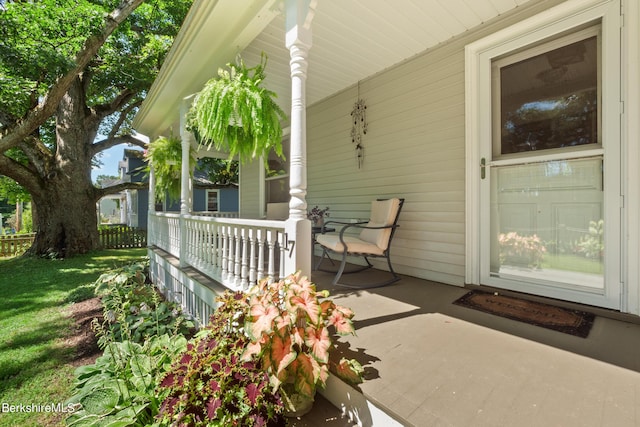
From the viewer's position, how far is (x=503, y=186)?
2787 mm

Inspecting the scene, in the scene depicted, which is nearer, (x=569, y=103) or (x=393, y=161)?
(x=569, y=103)

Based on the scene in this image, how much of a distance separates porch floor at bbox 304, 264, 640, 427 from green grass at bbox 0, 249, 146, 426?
7.37 feet

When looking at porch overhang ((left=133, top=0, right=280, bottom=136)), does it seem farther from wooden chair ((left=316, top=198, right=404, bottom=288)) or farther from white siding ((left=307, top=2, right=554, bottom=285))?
wooden chair ((left=316, top=198, right=404, bottom=288))

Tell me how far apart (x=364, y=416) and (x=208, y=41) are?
130 inches

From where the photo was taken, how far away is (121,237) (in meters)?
10.1

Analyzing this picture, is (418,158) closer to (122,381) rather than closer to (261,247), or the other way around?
(261,247)

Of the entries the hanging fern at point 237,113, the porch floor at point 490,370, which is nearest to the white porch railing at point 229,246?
the hanging fern at point 237,113

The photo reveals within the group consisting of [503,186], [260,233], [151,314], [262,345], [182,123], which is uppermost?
[182,123]

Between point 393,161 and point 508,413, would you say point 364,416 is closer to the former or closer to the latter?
point 508,413

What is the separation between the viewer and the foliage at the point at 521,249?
2582 mm

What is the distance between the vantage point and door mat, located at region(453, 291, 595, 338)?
2008mm

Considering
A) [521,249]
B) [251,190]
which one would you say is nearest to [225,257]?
[521,249]

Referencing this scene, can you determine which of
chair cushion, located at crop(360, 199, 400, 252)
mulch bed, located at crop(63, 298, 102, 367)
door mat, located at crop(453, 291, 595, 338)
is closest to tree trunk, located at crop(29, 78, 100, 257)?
mulch bed, located at crop(63, 298, 102, 367)

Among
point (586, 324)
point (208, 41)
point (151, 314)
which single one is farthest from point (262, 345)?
point (208, 41)
